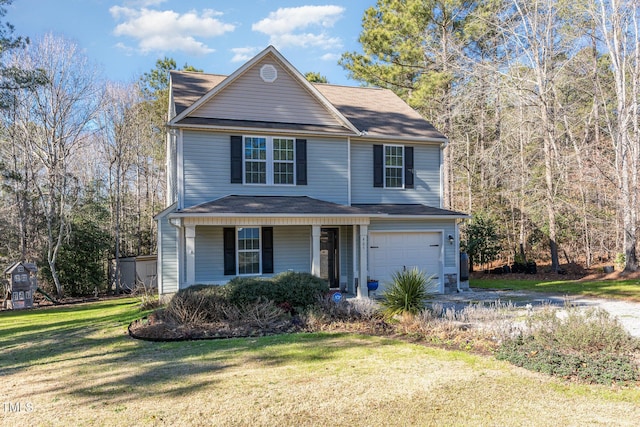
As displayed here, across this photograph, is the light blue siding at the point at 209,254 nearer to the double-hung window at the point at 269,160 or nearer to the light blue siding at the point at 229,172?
the light blue siding at the point at 229,172

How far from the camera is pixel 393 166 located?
15.4m

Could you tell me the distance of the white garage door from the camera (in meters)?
14.3

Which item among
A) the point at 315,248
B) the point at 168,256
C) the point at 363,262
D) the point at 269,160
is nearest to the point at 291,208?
the point at 315,248

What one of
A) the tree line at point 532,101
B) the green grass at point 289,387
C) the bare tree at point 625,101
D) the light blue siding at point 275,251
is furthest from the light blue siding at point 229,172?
the bare tree at point 625,101

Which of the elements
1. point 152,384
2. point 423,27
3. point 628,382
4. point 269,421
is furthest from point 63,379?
point 423,27

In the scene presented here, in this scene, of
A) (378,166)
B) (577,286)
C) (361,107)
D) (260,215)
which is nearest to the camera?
(260,215)

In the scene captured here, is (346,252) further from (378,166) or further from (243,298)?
(243,298)

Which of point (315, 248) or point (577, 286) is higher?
point (315, 248)

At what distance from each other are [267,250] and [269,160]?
2.76 metres

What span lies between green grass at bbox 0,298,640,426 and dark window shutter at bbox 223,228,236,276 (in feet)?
16.6

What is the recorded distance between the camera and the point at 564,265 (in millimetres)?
22578

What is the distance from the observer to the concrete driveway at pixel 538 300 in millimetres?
10893

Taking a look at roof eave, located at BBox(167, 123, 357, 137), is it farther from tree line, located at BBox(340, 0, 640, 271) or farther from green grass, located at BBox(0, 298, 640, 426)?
tree line, located at BBox(340, 0, 640, 271)

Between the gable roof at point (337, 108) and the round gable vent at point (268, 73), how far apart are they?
288mm
